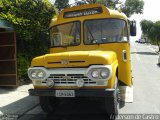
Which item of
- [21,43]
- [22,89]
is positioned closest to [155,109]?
[22,89]

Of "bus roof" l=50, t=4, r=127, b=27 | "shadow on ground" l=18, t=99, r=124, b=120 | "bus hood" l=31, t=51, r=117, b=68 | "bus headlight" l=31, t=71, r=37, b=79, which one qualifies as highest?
"bus roof" l=50, t=4, r=127, b=27

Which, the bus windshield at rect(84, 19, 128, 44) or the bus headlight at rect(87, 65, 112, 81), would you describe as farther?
the bus windshield at rect(84, 19, 128, 44)

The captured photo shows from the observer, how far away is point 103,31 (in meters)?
8.54

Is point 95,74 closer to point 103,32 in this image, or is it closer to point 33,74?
point 33,74

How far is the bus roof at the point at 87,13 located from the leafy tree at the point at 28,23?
301 cm

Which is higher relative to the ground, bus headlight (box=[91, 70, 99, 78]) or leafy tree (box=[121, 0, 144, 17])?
leafy tree (box=[121, 0, 144, 17])

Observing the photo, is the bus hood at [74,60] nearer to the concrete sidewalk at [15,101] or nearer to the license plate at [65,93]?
the license plate at [65,93]

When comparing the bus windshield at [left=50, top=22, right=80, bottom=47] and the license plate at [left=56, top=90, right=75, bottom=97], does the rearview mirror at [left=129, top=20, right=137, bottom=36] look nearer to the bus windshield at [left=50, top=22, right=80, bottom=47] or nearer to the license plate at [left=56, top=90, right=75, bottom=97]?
the bus windshield at [left=50, top=22, right=80, bottom=47]

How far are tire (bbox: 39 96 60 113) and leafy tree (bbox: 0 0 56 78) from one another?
12.3ft

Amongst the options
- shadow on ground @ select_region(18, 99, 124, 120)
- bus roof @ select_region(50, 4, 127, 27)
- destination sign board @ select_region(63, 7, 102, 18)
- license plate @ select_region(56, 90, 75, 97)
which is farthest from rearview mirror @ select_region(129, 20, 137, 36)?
license plate @ select_region(56, 90, 75, 97)

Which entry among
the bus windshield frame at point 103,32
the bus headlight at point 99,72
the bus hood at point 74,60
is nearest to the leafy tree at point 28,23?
the bus windshield frame at point 103,32

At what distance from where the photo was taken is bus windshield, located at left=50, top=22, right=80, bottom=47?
871 centimetres

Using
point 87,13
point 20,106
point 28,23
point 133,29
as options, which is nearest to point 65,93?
point 20,106

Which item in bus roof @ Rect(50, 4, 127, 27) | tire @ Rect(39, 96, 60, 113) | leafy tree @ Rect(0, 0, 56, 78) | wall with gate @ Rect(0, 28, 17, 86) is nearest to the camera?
tire @ Rect(39, 96, 60, 113)
